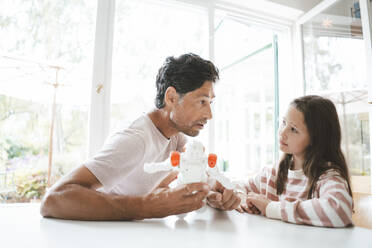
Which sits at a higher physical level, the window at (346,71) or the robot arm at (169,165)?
the window at (346,71)

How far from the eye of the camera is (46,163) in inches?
62.1

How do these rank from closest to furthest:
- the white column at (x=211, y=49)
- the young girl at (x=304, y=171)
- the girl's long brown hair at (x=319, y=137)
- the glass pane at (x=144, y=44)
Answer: the young girl at (x=304, y=171), the girl's long brown hair at (x=319, y=137), the glass pane at (x=144, y=44), the white column at (x=211, y=49)

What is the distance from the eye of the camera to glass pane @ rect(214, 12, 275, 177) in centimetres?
383

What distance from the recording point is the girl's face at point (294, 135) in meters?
1.01

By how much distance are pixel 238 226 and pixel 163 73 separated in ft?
2.47

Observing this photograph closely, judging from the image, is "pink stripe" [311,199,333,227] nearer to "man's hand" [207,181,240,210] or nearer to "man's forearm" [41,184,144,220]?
"man's hand" [207,181,240,210]

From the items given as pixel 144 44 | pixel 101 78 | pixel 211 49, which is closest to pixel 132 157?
pixel 101 78

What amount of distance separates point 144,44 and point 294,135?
1.31m

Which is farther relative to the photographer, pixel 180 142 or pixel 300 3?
pixel 300 3

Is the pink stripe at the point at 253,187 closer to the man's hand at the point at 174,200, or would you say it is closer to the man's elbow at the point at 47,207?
the man's hand at the point at 174,200

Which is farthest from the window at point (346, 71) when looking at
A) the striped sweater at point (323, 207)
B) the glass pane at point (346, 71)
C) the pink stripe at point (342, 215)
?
the pink stripe at point (342, 215)

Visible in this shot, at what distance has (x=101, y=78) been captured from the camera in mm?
1610

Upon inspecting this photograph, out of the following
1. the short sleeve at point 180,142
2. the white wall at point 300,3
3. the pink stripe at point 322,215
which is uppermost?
the white wall at point 300,3

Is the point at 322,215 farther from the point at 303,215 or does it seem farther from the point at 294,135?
the point at 294,135
